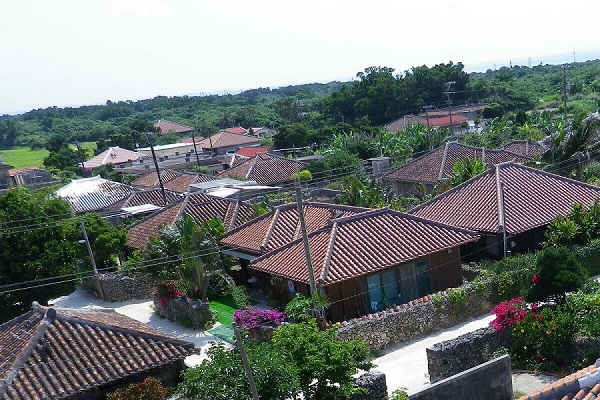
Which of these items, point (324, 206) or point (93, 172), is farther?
point (93, 172)

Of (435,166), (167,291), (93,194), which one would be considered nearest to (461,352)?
(167,291)

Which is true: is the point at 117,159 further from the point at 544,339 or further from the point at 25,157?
the point at 544,339

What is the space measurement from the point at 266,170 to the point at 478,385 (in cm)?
3563

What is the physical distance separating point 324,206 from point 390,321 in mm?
9028

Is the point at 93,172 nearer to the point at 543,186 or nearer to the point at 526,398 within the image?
the point at 543,186

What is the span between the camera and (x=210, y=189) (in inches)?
1449

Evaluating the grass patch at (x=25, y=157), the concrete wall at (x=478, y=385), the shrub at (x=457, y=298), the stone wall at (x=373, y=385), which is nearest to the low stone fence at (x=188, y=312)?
the shrub at (x=457, y=298)

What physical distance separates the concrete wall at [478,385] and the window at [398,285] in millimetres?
6609

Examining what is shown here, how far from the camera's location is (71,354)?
13.8 meters

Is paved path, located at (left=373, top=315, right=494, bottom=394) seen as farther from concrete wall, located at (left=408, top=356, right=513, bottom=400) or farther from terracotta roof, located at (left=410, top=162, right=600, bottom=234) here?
terracotta roof, located at (left=410, top=162, right=600, bottom=234)

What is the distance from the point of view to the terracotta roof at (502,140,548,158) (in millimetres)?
42062

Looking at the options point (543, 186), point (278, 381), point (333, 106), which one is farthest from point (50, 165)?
point (278, 381)

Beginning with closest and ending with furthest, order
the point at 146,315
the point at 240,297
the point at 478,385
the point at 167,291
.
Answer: the point at 478,385 < the point at 240,297 < the point at 167,291 < the point at 146,315

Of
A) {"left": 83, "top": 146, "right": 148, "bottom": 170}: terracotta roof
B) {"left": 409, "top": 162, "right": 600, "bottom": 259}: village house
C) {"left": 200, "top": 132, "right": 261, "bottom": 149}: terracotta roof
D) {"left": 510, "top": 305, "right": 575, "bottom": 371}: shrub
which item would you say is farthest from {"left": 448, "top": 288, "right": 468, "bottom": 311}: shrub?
{"left": 200, "top": 132, "right": 261, "bottom": 149}: terracotta roof
